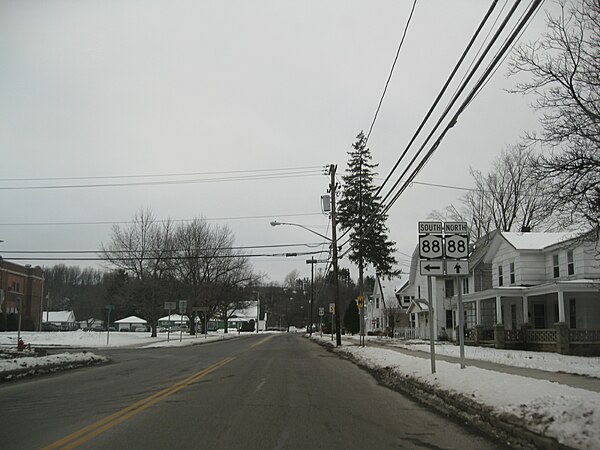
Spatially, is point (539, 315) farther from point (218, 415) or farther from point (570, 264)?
point (218, 415)

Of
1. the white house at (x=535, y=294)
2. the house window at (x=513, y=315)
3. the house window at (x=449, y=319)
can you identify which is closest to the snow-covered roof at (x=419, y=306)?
the house window at (x=449, y=319)

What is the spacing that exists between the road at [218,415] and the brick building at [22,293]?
178ft

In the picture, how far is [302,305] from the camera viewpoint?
5271 inches

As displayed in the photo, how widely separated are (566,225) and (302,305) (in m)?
116

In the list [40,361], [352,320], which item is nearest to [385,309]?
[352,320]

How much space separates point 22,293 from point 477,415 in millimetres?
76520

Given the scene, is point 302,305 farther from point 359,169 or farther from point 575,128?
point 575,128

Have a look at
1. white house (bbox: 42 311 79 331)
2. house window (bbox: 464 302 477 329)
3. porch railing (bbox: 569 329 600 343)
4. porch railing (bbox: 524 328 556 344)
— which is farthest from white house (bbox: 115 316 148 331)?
porch railing (bbox: 569 329 600 343)

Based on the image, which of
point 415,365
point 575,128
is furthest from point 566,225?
point 415,365

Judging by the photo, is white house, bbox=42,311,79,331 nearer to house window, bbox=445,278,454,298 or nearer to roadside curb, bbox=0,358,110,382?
house window, bbox=445,278,454,298

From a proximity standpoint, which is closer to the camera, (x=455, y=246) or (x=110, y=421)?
(x=110, y=421)

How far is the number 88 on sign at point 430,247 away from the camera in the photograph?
14.0m

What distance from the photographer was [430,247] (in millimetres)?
14031

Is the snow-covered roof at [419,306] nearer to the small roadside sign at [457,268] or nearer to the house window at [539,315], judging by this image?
the house window at [539,315]
